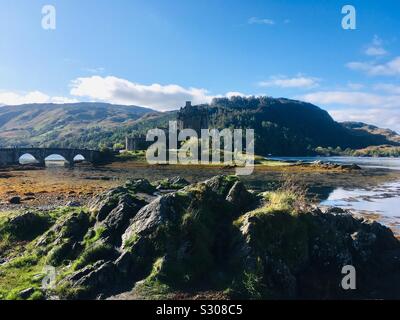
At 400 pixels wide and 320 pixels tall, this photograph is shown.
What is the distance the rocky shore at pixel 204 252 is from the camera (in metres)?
15.0

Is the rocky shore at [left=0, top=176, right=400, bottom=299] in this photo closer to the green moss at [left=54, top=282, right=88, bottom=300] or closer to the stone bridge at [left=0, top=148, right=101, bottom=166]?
the green moss at [left=54, top=282, right=88, bottom=300]

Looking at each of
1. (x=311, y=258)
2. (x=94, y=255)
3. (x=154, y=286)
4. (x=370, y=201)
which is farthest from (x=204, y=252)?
(x=370, y=201)

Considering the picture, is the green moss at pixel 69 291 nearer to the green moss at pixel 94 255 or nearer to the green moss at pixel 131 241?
the green moss at pixel 94 255

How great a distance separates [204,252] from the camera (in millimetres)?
16234

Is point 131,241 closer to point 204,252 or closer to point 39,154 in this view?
point 204,252

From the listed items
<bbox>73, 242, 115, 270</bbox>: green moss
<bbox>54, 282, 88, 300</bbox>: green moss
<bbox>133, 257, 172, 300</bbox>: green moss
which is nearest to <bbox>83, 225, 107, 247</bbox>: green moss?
<bbox>73, 242, 115, 270</bbox>: green moss

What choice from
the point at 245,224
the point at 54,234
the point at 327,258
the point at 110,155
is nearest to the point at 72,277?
the point at 54,234

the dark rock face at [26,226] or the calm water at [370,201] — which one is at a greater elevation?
the dark rock face at [26,226]

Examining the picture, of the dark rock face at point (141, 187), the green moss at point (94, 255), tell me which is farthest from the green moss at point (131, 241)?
the dark rock face at point (141, 187)

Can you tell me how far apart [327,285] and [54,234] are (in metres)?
14.2

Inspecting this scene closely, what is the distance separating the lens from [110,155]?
597ft

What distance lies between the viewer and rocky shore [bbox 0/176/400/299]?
1504cm

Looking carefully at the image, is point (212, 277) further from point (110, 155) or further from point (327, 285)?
point (110, 155)

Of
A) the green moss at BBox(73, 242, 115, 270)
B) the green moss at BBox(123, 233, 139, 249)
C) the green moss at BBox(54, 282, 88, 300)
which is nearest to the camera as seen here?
the green moss at BBox(54, 282, 88, 300)
